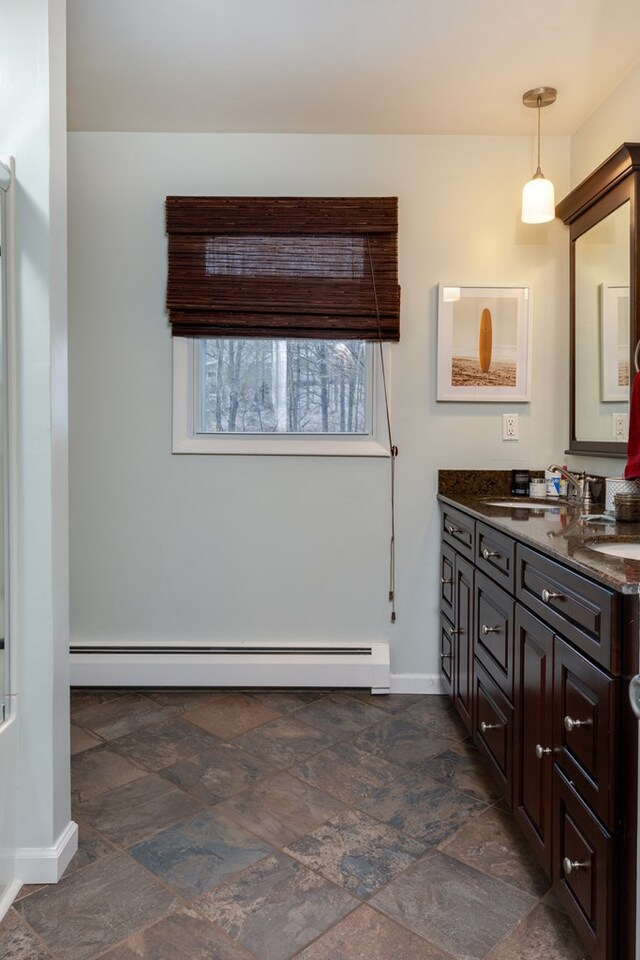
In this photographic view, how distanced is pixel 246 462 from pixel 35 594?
4.58ft

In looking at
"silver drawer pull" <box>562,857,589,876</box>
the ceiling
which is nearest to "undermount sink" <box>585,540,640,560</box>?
"silver drawer pull" <box>562,857,589,876</box>

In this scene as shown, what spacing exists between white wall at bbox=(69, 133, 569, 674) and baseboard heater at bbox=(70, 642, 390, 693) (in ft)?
0.25

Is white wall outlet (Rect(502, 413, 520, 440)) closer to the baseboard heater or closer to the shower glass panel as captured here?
the baseboard heater

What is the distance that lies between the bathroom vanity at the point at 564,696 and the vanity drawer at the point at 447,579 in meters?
0.33

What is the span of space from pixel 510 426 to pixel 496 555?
109 cm

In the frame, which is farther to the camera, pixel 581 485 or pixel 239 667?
pixel 239 667

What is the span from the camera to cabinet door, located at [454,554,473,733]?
2287 millimetres

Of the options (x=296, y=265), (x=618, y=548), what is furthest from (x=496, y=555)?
(x=296, y=265)

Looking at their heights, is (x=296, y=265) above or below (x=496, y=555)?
above

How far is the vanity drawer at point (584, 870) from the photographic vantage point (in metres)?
1.17

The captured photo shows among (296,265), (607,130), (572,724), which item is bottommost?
(572,724)

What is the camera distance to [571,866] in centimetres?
132

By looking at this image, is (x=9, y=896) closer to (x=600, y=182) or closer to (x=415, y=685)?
(x=415, y=685)

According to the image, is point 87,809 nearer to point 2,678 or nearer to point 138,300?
point 2,678
